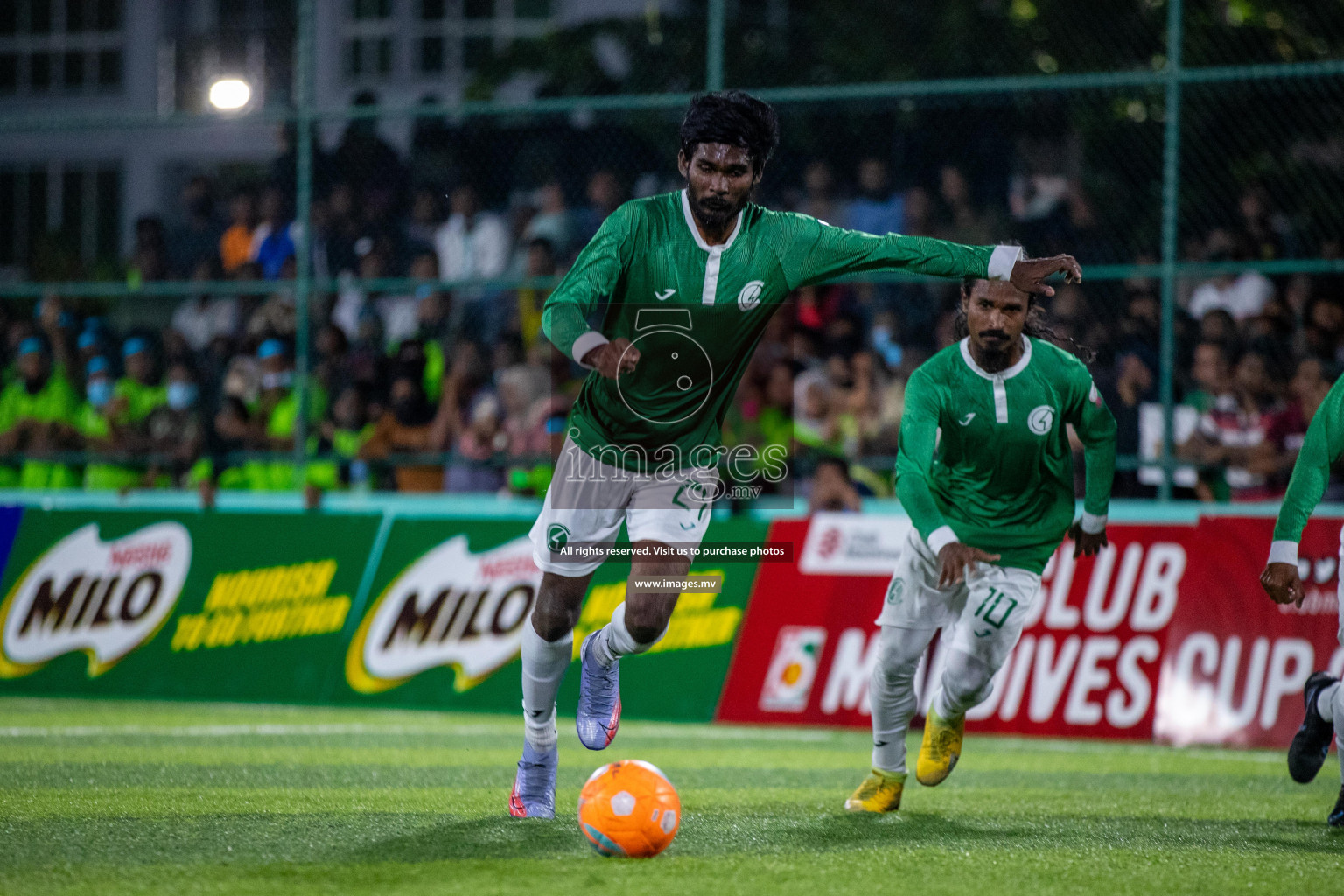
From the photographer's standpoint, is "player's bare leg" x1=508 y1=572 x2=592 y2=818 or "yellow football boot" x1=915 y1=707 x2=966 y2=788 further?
"yellow football boot" x1=915 y1=707 x2=966 y2=788

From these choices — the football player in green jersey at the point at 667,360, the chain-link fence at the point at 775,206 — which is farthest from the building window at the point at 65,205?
the football player in green jersey at the point at 667,360

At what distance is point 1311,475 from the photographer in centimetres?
625

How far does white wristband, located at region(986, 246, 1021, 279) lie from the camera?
244 inches

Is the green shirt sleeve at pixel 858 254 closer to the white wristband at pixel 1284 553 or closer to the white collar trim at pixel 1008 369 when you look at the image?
the white collar trim at pixel 1008 369

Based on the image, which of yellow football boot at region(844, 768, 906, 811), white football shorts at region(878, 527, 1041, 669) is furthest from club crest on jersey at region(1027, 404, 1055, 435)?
yellow football boot at region(844, 768, 906, 811)

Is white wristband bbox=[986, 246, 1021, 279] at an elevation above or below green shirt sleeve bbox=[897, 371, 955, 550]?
above

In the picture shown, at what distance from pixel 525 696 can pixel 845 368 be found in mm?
6078

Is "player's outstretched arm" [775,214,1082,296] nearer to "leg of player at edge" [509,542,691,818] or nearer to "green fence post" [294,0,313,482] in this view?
"leg of player at edge" [509,542,691,818]

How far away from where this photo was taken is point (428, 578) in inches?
445

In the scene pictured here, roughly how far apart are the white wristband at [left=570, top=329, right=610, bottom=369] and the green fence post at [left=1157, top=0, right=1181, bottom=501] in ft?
20.3

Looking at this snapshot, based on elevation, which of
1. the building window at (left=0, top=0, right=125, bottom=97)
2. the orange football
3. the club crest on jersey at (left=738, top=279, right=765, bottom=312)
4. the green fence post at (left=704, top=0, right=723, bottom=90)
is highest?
the building window at (left=0, top=0, right=125, bottom=97)

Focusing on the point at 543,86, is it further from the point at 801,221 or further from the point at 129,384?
the point at 801,221

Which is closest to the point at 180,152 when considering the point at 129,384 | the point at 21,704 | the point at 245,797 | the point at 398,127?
the point at 398,127

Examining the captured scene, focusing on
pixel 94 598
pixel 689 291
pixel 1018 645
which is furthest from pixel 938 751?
pixel 94 598
